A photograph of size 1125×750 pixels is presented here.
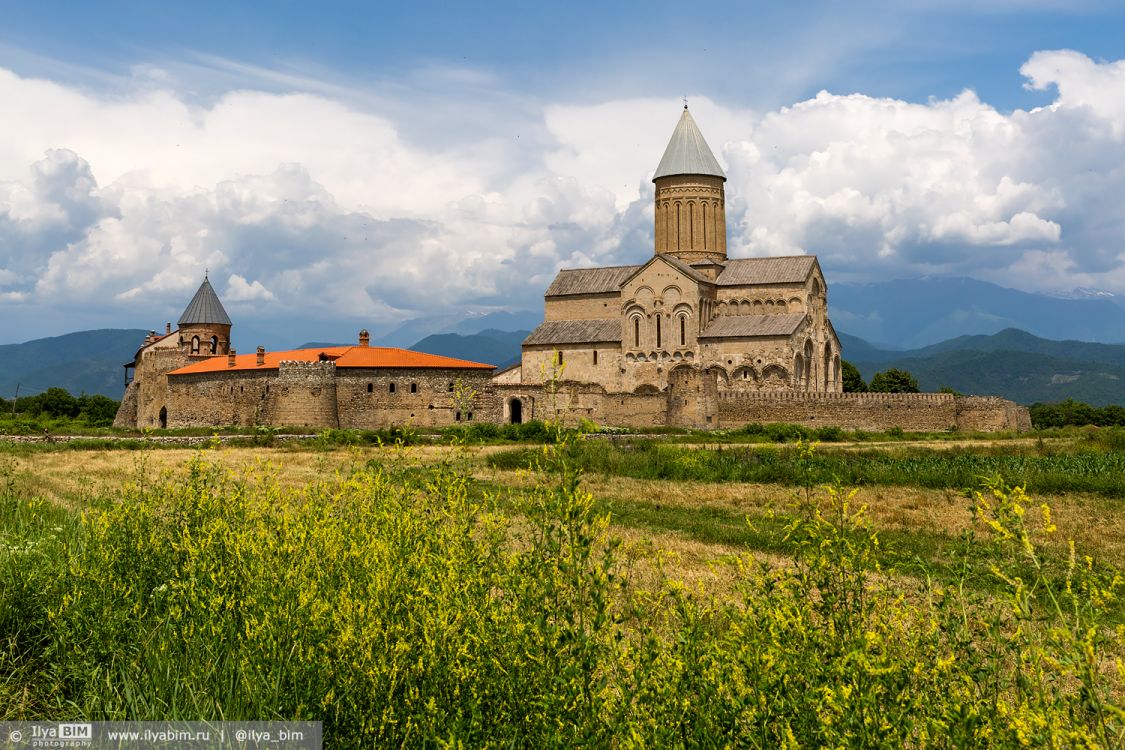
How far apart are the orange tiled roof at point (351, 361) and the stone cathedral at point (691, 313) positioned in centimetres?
384

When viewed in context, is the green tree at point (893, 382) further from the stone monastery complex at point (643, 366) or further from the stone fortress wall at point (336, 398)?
the stone fortress wall at point (336, 398)

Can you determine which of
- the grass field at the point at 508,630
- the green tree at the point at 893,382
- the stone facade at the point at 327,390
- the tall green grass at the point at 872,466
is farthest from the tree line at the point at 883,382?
the grass field at the point at 508,630

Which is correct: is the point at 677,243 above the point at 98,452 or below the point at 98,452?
above

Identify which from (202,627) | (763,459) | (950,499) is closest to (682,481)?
(763,459)

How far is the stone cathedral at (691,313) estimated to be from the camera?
1604 inches

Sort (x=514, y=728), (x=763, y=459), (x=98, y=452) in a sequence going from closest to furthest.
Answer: (x=514, y=728) < (x=763, y=459) < (x=98, y=452)

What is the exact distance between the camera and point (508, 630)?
157 inches

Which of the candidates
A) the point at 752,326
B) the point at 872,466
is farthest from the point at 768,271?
the point at 872,466

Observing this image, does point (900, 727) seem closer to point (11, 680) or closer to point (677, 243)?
point (11, 680)

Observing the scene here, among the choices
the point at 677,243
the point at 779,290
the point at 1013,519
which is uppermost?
the point at 677,243

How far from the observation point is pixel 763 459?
19.9 m

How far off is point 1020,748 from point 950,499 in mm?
13058

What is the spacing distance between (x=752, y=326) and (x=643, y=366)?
17.4 feet

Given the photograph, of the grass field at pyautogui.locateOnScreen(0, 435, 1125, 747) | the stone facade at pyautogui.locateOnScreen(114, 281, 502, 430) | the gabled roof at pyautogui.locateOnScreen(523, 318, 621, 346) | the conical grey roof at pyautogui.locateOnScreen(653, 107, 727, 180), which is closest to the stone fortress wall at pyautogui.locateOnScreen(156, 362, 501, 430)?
the stone facade at pyautogui.locateOnScreen(114, 281, 502, 430)
